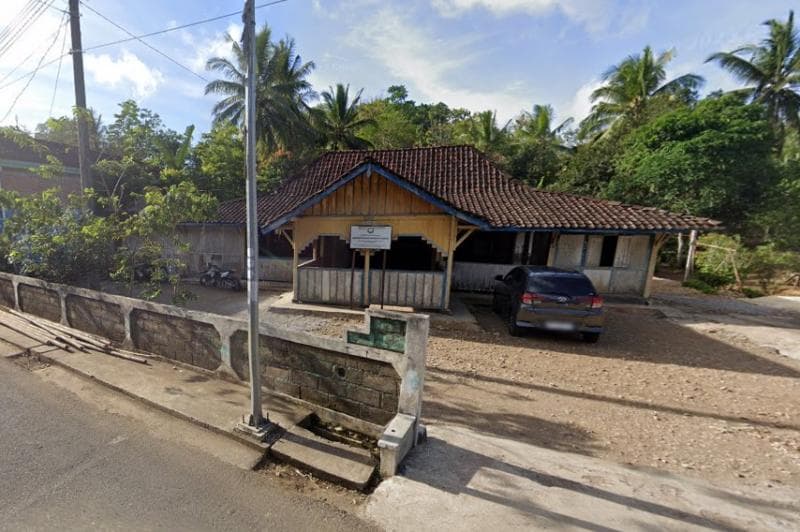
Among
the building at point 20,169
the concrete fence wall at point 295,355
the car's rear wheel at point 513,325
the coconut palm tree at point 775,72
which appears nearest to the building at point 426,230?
the car's rear wheel at point 513,325

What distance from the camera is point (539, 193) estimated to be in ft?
39.1

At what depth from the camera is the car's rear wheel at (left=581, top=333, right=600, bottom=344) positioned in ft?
22.9

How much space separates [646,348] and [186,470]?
8345mm

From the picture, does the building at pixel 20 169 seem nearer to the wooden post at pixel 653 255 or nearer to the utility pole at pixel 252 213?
the utility pole at pixel 252 213

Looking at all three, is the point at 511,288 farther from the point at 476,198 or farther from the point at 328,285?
the point at 328,285

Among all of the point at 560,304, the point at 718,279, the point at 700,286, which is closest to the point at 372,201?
the point at 560,304

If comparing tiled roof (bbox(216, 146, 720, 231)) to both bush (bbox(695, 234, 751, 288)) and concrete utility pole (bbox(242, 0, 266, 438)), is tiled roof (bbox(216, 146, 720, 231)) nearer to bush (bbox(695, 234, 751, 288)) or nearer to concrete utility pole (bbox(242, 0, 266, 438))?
concrete utility pole (bbox(242, 0, 266, 438))

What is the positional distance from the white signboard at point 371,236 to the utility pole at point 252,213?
5116 mm

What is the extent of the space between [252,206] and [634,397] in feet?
19.5

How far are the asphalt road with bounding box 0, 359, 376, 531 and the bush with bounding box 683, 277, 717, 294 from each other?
1675cm

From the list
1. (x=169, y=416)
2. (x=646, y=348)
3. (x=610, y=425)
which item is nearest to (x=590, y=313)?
(x=646, y=348)

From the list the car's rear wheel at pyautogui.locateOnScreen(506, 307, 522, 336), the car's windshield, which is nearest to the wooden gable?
the car's windshield

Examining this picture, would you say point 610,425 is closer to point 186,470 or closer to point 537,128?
point 186,470

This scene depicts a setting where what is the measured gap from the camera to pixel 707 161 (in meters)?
14.5
